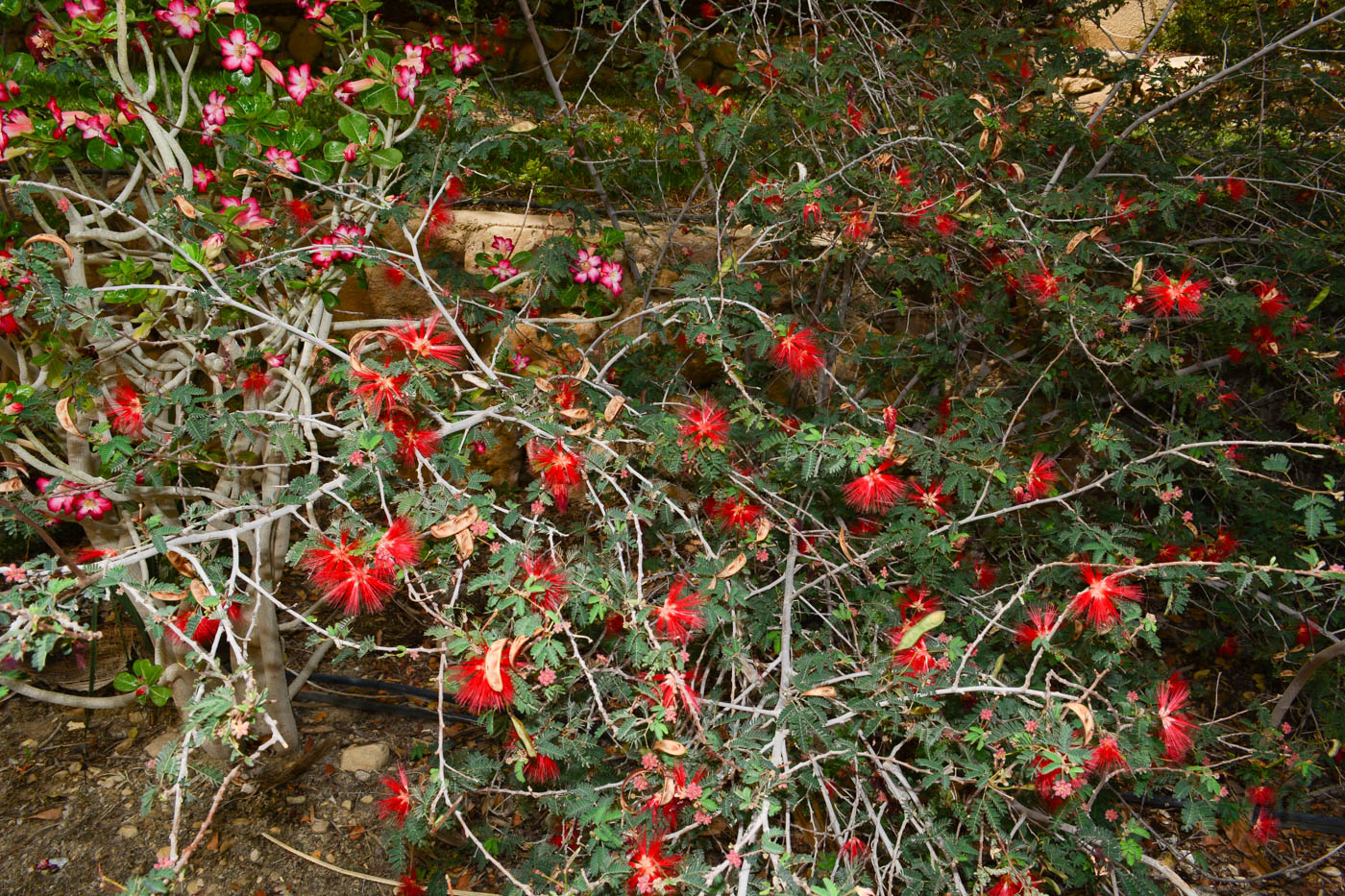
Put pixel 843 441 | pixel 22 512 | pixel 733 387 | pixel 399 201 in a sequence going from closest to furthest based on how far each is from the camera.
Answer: pixel 843 441, pixel 22 512, pixel 399 201, pixel 733 387

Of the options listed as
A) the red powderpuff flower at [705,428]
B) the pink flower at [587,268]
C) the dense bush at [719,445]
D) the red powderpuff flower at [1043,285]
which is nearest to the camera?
the dense bush at [719,445]

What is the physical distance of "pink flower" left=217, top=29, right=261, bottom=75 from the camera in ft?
6.33

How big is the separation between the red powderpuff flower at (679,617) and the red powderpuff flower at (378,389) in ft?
1.97

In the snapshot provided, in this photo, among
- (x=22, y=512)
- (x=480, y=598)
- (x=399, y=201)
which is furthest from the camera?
(x=480, y=598)

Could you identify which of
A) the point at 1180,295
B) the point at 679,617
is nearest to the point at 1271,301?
the point at 1180,295

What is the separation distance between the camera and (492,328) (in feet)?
6.89

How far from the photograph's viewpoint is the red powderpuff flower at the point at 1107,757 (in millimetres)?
1454

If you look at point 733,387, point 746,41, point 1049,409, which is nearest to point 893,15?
point 746,41

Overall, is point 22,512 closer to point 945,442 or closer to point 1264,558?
point 945,442

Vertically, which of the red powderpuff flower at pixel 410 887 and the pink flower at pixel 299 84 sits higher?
the pink flower at pixel 299 84

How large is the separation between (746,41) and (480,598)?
2400 mm

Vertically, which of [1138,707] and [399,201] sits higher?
[399,201]

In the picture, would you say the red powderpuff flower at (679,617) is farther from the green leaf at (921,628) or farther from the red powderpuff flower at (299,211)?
the red powderpuff flower at (299,211)

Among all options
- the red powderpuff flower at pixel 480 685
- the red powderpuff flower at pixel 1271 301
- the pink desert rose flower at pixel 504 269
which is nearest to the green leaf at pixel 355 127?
the pink desert rose flower at pixel 504 269
